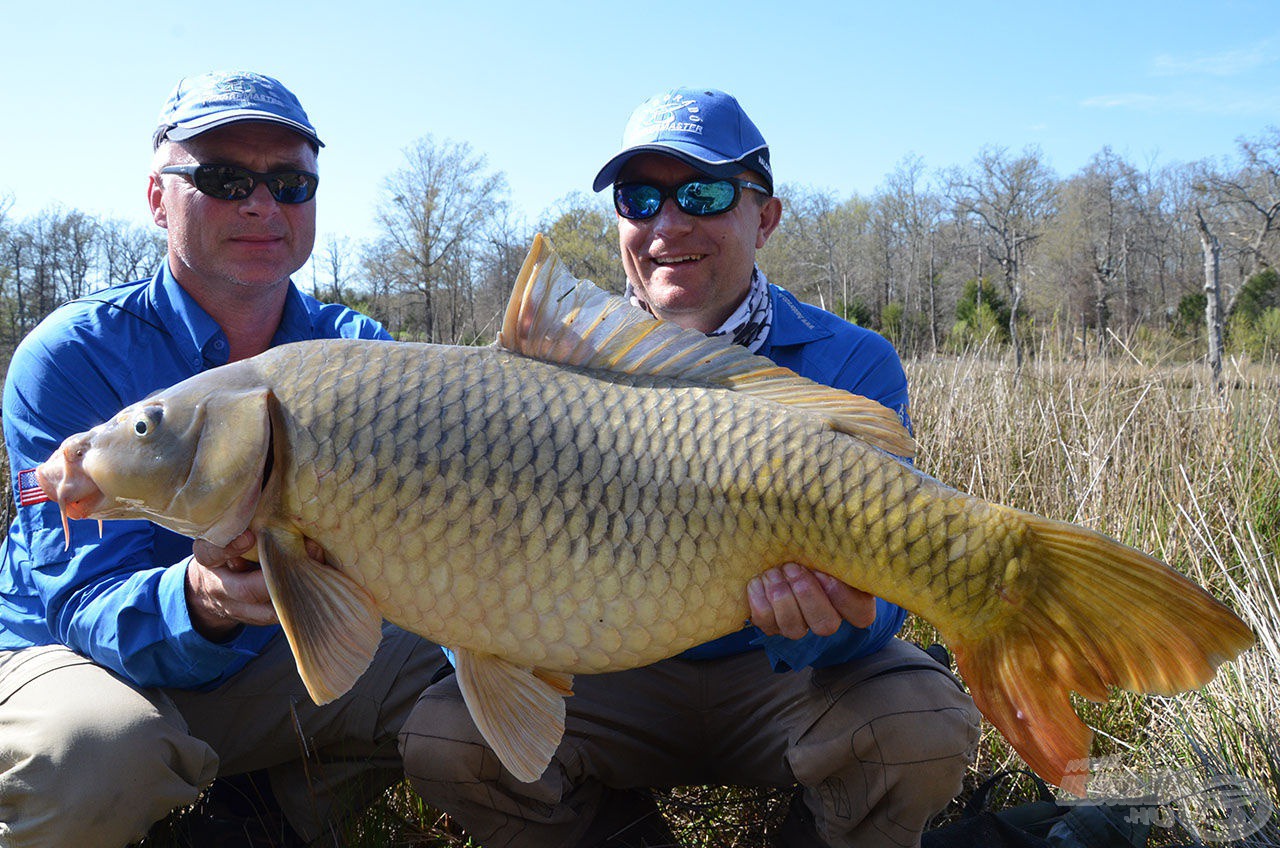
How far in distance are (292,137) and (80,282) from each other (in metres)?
35.8

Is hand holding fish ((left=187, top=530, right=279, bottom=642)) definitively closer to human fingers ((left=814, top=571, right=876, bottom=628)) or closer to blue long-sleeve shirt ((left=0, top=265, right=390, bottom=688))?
blue long-sleeve shirt ((left=0, top=265, right=390, bottom=688))

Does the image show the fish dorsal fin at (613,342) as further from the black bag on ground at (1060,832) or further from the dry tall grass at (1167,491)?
the dry tall grass at (1167,491)

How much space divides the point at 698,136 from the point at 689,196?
5.6 inches

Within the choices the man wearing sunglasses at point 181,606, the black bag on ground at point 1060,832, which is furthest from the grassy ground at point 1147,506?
the man wearing sunglasses at point 181,606

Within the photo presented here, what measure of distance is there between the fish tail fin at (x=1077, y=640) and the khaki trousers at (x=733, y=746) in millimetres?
422

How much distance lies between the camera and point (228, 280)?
2211mm

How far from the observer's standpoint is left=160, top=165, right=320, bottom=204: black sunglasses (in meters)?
2.20

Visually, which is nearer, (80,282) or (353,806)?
(353,806)

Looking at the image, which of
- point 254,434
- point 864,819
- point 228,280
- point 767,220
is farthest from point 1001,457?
point 254,434

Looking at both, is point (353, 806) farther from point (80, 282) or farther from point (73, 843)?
point (80, 282)

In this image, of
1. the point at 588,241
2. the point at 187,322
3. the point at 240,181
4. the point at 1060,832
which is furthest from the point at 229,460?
the point at 588,241

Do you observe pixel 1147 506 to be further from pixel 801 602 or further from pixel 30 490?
pixel 30 490

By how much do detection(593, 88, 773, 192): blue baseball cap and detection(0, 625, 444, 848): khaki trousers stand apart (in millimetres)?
1349

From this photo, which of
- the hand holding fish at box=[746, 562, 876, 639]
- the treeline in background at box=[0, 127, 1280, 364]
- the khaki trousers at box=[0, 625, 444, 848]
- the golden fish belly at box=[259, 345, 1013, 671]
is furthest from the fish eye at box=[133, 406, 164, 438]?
the treeline in background at box=[0, 127, 1280, 364]
